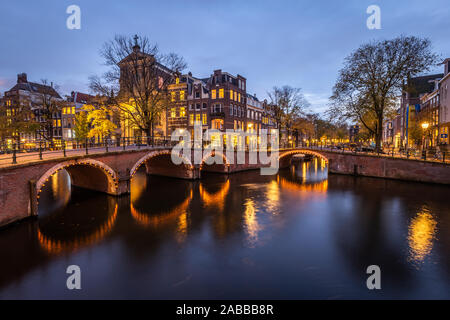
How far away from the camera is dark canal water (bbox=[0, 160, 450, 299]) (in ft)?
25.2

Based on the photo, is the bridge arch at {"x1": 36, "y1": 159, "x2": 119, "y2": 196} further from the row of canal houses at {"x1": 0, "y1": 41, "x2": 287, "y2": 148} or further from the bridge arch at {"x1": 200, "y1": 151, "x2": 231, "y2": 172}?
the row of canal houses at {"x1": 0, "y1": 41, "x2": 287, "y2": 148}

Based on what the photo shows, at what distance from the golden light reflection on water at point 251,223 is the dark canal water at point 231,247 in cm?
7

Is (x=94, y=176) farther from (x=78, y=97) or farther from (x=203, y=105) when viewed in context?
(x=78, y=97)

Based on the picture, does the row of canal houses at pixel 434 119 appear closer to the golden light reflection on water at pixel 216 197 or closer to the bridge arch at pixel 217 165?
the bridge arch at pixel 217 165

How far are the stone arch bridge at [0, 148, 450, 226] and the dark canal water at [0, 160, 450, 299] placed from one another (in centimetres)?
123

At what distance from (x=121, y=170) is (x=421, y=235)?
20.1 meters

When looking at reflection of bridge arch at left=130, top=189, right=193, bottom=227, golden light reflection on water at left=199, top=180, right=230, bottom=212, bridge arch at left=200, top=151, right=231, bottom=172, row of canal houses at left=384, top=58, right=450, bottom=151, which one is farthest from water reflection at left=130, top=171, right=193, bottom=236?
row of canal houses at left=384, top=58, right=450, bottom=151

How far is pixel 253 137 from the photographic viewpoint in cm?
4831

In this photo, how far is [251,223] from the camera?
13.8 meters

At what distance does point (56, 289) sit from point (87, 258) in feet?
6.83

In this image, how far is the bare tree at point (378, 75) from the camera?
2636 centimetres

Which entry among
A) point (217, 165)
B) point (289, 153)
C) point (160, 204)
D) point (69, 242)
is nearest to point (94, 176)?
point (160, 204)

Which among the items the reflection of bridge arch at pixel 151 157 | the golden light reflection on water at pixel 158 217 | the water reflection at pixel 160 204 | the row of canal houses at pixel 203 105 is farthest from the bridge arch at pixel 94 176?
the row of canal houses at pixel 203 105

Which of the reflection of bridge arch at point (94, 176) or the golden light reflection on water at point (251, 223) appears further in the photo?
the reflection of bridge arch at point (94, 176)
